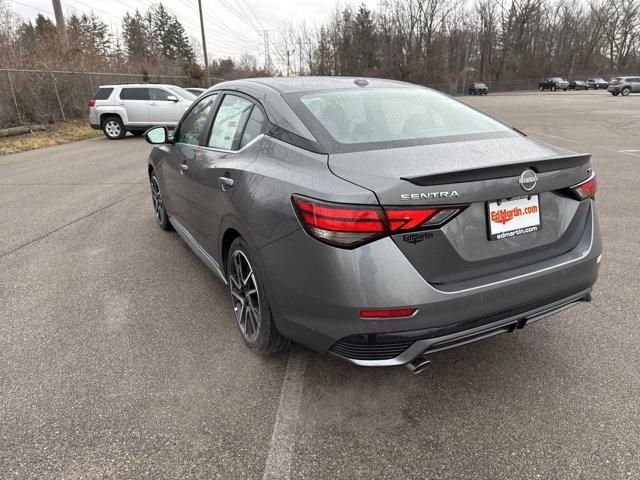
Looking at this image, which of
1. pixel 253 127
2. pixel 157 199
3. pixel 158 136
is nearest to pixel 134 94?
pixel 157 199

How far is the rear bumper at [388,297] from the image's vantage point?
2.02 metres

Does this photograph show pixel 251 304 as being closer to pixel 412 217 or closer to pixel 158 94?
pixel 412 217

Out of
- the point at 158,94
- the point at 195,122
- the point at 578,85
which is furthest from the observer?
the point at 578,85

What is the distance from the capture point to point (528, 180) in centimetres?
217

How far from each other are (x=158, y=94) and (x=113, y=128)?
2.05 meters

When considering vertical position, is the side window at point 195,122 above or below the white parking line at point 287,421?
above

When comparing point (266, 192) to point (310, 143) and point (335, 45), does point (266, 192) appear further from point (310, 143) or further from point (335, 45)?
point (335, 45)

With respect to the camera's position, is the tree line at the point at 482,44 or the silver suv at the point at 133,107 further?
the tree line at the point at 482,44

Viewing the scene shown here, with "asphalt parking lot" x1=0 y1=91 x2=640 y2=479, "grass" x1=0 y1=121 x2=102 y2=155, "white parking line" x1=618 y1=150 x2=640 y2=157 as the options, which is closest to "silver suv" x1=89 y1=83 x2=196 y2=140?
"grass" x1=0 y1=121 x2=102 y2=155

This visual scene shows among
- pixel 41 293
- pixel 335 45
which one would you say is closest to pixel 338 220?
pixel 41 293

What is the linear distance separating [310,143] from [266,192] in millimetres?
344

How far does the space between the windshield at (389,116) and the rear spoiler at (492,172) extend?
1.84ft


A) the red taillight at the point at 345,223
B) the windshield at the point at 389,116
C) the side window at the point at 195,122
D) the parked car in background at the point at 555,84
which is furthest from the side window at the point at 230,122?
the parked car in background at the point at 555,84

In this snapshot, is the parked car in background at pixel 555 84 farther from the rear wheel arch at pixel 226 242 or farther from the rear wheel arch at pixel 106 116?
the rear wheel arch at pixel 226 242
